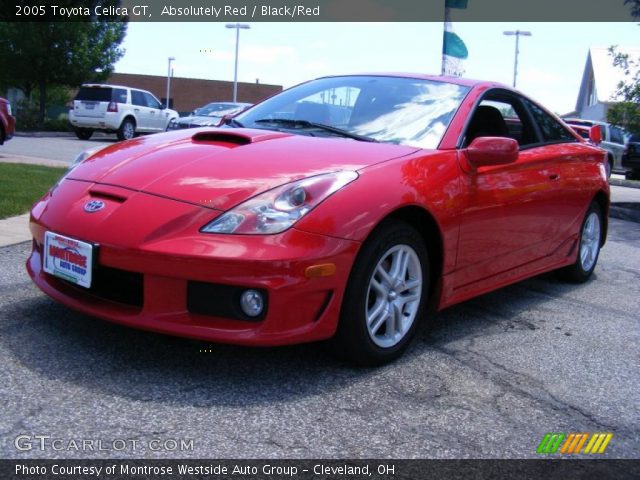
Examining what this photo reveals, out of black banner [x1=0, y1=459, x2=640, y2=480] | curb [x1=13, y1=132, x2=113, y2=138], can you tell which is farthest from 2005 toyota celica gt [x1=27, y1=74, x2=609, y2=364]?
curb [x1=13, y1=132, x2=113, y2=138]

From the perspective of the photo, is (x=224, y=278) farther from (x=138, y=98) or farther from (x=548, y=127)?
(x=138, y=98)

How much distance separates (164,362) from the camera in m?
3.19

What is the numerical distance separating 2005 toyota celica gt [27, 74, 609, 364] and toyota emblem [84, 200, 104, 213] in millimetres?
14

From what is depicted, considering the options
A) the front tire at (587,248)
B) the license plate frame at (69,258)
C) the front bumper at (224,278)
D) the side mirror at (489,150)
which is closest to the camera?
the front bumper at (224,278)

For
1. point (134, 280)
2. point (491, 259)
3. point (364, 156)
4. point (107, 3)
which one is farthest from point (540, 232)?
point (107, 3)

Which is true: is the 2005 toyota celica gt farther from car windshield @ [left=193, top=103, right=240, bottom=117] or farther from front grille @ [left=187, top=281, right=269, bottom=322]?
car windshield @ [left=193, top=103, right=240, bottom=117]

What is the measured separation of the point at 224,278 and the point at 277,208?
384mm

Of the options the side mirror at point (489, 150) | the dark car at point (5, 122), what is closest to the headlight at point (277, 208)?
the side mirror at point (489, 150)

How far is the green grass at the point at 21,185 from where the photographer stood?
650 cm

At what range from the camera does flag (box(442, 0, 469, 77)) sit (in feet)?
31.9

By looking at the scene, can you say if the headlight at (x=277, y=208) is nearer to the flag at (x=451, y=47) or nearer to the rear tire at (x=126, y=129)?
the flag at (x=451, y=47)

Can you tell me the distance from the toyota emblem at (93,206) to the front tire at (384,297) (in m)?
1.13

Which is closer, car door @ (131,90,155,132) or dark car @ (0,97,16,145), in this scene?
dark car @ (0,97,16,145)

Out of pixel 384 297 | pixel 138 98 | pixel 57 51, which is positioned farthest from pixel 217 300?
pixel 57 51
